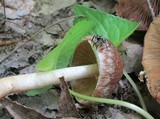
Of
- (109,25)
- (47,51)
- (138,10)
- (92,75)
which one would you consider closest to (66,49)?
(92,75)

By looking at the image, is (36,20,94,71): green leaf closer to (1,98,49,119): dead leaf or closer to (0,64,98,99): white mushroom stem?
(0,64,98,99): white mushroom stem

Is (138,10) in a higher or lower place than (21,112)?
higher

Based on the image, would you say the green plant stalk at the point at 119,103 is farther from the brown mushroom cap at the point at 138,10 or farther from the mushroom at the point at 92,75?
the brown mushroom cap at the point at 138,10

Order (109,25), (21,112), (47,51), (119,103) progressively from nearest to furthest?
(21,112) → (119,103) → (109,25) → (47,51)

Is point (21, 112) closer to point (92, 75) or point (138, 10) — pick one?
point (92, 75)

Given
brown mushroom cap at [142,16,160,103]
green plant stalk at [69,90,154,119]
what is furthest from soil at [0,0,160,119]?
brown mushroom cap at [142,16,160,103]

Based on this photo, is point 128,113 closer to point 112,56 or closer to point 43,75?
point 112,56

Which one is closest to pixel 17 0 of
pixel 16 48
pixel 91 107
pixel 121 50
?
pixel 16 48
